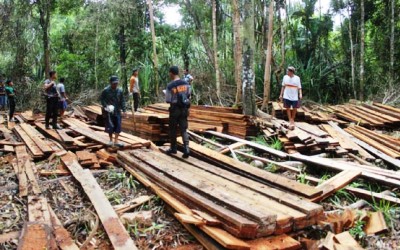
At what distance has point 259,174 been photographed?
5.25 m

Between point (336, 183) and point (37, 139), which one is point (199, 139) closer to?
point (37, 139)

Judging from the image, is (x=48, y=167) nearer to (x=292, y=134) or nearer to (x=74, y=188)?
(x=74, y=188)

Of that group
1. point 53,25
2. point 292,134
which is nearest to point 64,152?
point 292,134

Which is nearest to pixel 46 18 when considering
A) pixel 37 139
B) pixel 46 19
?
pixel 46 19

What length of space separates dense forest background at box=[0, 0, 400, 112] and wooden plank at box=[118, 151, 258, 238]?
24.8 ft

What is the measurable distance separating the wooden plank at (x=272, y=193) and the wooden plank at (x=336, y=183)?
0.39 metres

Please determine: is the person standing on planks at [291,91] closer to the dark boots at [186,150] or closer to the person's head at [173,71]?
the dark boots at [186,150]

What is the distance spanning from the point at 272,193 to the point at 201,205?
95 centimetres

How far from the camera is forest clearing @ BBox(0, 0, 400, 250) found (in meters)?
3.97

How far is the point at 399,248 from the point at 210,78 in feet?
36.2

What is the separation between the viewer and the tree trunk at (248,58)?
342 inches

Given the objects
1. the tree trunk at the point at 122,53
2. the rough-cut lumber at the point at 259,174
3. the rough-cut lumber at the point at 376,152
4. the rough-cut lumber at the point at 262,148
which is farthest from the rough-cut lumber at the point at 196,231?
the tree trunk at the point at 122,53

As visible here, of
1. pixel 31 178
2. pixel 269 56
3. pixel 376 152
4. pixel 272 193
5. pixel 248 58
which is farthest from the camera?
pixel 269 56

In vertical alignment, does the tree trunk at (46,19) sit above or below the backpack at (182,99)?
above
